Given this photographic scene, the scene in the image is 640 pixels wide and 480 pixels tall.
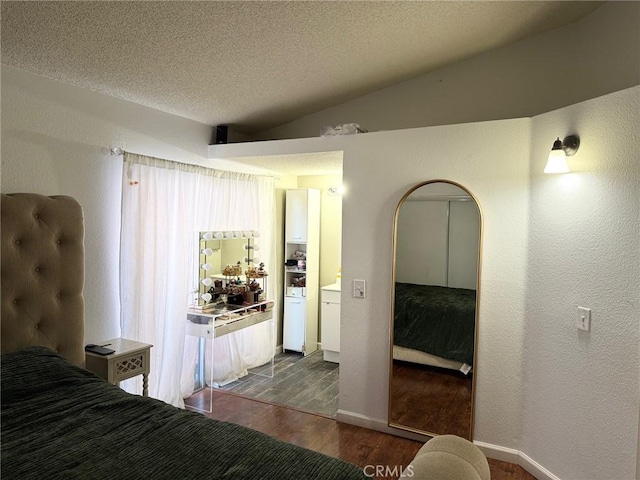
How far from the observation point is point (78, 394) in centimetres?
187

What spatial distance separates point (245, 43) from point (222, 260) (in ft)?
7.19

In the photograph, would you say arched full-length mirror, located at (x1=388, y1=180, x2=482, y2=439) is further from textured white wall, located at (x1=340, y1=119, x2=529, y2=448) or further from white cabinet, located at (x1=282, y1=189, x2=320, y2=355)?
white cabinet, located at (x1=282, y1=189, x2=320, y2=355)

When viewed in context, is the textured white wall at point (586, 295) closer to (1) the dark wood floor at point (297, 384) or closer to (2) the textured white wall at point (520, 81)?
(2) the textured white wall at point (520, 81)

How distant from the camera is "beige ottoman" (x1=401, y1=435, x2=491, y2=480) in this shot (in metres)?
1.17

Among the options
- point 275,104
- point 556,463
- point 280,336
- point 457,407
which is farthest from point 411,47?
point 280,336

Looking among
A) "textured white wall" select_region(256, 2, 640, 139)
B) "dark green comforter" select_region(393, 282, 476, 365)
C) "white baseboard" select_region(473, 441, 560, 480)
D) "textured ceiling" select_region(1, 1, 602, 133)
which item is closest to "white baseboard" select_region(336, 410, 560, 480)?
"white baseboard" select_region(473, 441, 560, 480)

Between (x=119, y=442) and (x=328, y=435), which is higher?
(x=119, y=442)

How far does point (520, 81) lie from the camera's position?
3322 mm

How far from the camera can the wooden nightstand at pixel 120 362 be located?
2566mm

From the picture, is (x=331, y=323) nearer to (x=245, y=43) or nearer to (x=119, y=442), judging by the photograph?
(x=245, y=43)

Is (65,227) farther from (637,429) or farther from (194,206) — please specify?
(637,429)

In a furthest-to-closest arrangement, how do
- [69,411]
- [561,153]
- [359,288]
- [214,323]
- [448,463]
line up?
[214,323] → [359,288] → [561,153] → [69,411] → [448,463]

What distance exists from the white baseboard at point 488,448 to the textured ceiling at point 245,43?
8.74 ft
